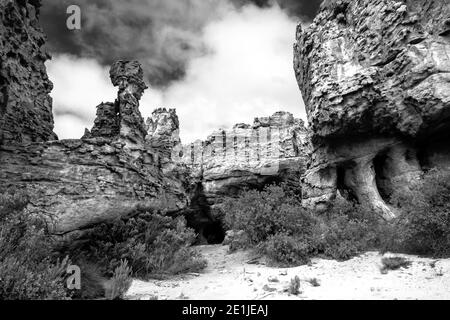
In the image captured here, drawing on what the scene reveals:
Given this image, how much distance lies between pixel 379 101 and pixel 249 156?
18676 millimetres

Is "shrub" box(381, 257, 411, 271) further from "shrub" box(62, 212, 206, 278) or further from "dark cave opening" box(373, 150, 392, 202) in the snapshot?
"dark cave opening" box(373, 150, 392, 202)

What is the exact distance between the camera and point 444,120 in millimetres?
16766

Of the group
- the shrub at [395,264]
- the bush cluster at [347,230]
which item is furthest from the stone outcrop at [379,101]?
the shrub at [395,264]

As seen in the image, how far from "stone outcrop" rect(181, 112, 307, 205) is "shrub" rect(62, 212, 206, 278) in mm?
21418

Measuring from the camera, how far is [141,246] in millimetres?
9102

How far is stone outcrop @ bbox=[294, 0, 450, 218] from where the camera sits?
17031 millimetres

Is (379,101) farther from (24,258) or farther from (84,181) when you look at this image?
(24,258)

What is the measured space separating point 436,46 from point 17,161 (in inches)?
851

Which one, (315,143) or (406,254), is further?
(315,143)

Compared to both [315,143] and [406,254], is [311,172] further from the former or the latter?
[406,254]

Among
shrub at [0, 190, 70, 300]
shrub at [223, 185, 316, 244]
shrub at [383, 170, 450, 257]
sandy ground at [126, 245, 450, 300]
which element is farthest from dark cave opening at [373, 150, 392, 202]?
shrub at [0, 190, 70, 300]

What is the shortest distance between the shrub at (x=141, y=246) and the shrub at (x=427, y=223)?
7481 mm

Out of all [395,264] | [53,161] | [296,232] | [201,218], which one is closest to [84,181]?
[53,161]
